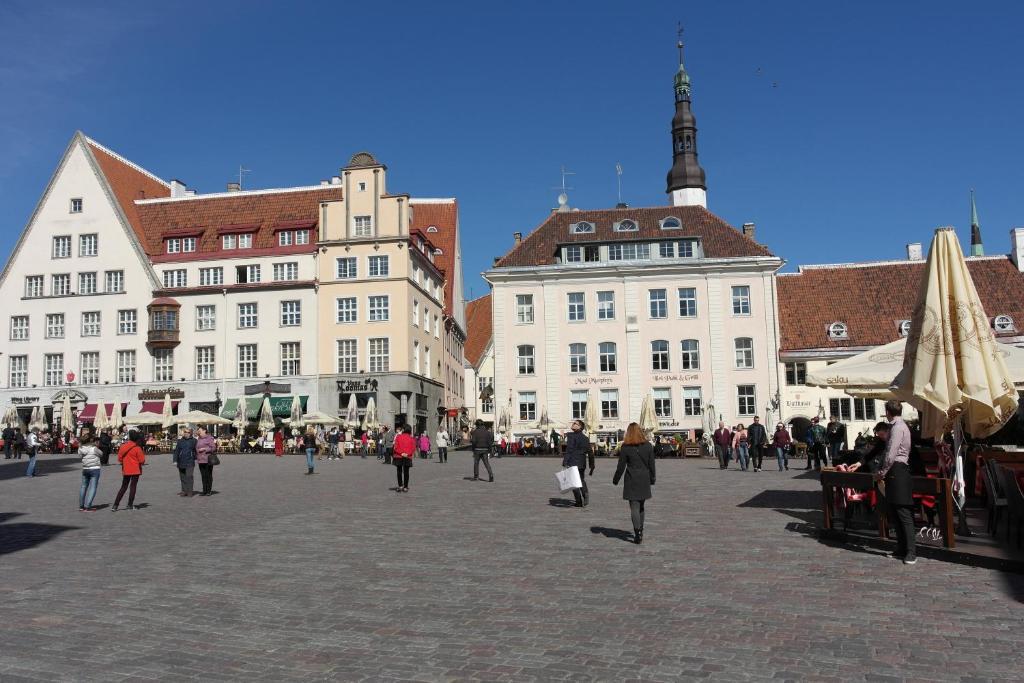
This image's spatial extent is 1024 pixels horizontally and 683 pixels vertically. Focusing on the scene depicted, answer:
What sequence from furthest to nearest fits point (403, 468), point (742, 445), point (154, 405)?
point (154, 405)
point (742, 445)
point (403, 468)

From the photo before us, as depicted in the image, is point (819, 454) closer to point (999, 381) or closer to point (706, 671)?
point (999, 381)

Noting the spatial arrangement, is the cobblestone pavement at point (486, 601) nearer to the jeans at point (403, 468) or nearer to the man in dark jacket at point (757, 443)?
the jeans at point (403, 468)

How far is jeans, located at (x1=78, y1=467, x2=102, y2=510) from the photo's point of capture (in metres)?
17.0

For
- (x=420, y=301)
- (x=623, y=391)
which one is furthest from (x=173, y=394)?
(x=623, y=391)

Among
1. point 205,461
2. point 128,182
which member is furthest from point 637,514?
point 128,182

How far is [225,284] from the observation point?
56406 mm

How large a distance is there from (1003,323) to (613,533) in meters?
45.8

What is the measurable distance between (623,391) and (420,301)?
15.3 m

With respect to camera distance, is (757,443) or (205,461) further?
(757,443)

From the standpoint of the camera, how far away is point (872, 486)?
1141 centimetres

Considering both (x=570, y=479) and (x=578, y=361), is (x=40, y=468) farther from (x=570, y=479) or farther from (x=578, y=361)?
(x=578, y=361)

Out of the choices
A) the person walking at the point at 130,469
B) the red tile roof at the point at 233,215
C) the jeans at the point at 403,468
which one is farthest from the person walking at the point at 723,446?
the red tile roof at the point at 233,215

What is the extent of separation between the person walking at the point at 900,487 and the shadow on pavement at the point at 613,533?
3426mm

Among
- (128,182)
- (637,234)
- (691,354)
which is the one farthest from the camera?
(128,182)
